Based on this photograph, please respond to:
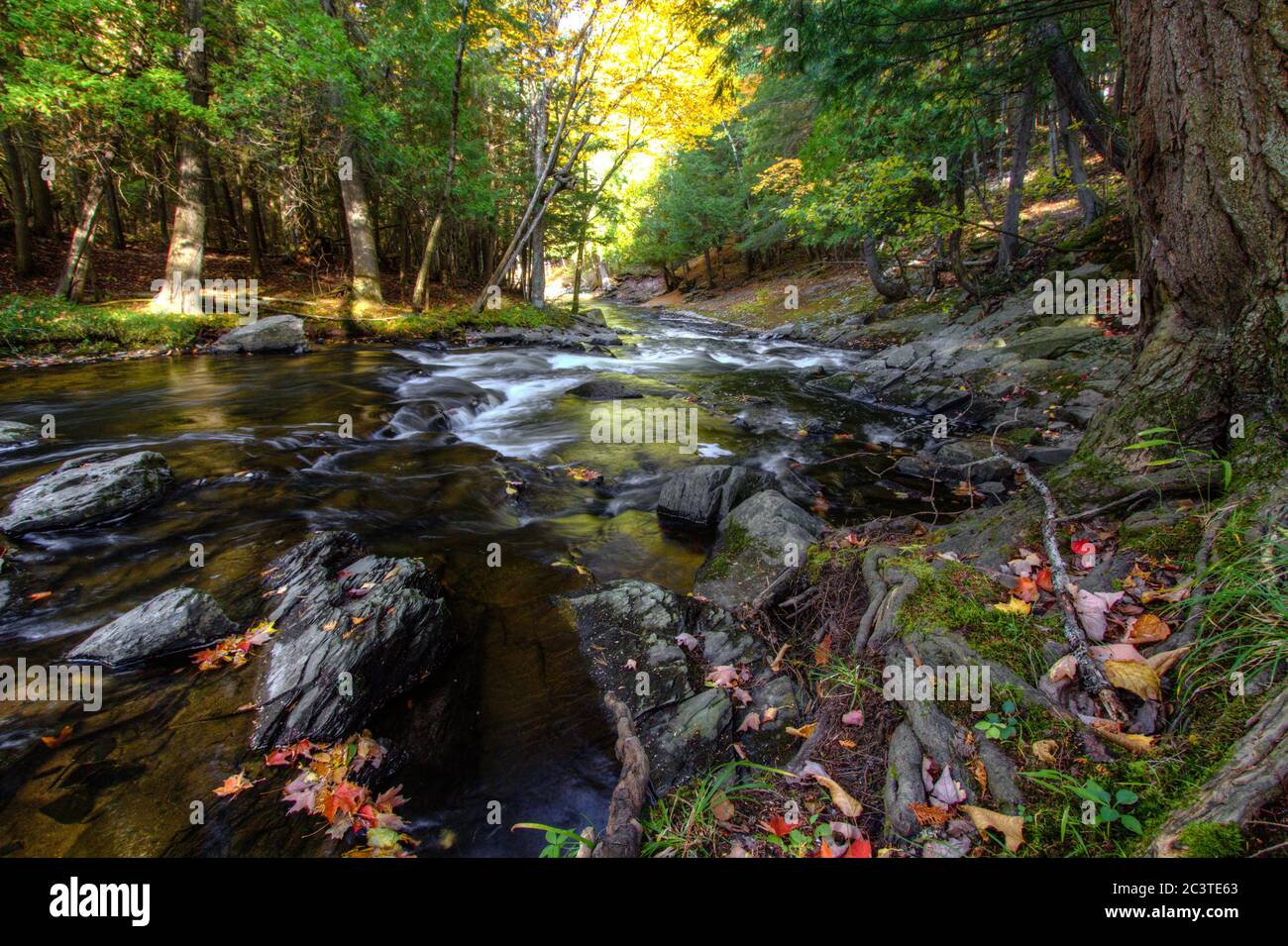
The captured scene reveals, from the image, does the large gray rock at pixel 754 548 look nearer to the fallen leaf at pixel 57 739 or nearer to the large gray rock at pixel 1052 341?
the fallen leaf at pixel 57 739

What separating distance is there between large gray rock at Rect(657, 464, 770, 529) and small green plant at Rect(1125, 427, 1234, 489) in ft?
11.9

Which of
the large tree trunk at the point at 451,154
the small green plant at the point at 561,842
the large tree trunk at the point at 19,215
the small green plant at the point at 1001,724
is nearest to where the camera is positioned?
the small green plant at the point at 1001,724

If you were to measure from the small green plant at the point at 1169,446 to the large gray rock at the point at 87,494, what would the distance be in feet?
28.3

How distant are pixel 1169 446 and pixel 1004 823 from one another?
2625 millimetres

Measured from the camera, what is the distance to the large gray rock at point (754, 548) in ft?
15.0

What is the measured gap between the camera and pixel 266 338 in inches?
537

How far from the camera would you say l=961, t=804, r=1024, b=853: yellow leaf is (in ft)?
6.04

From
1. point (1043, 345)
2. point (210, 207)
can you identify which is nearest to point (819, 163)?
point (1043, 345)

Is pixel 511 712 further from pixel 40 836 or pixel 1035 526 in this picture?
pixel 1035 526

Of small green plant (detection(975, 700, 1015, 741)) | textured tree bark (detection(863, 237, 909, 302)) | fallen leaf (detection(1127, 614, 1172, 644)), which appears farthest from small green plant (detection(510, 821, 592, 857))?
textured tree bark (detection(863, 237, 909, 302))

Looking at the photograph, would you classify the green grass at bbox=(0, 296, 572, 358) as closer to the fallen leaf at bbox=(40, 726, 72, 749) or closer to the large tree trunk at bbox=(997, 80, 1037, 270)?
the fallen leaf at bbox=(40, 726, 72, 749)

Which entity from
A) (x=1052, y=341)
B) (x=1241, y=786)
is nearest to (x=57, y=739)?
(x=1241, y=786)

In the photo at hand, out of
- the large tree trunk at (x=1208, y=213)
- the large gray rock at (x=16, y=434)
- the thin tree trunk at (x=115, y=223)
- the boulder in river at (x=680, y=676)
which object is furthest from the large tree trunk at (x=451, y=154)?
the boulder in river at (x=680, y=676)

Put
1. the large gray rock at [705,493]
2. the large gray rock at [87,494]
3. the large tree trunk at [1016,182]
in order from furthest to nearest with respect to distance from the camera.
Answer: the large tree trunk at [1016,182], the large gray rock at [705,493], the large gray rock at [87,494]
